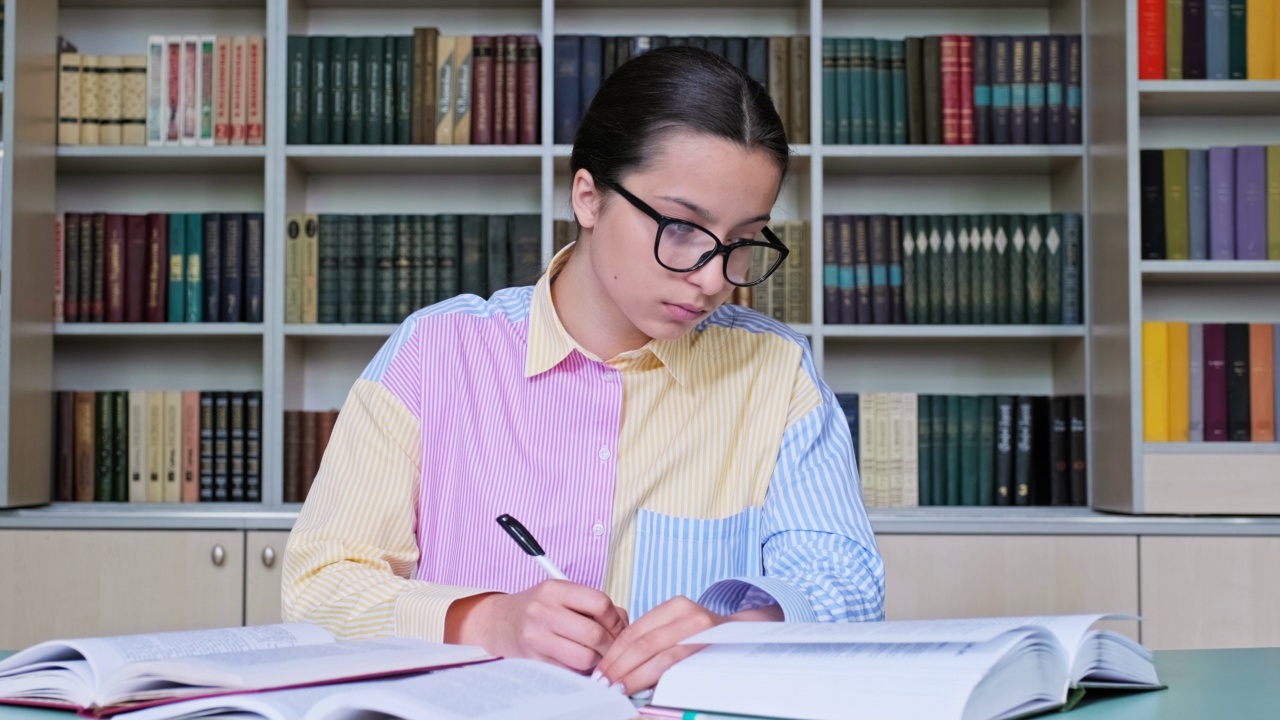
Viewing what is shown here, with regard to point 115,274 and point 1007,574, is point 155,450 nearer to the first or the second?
point 115,274

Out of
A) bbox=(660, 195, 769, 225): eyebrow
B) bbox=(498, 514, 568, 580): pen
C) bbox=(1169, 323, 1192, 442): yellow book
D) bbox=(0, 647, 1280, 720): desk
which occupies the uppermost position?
bbox=(660, 195, 769, 225): eyebrow

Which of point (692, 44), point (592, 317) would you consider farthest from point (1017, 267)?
point (592, 317)

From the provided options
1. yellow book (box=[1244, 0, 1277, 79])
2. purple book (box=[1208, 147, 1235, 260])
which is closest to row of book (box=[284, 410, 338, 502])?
purple book (box=[1208, 147, 1235, 260])

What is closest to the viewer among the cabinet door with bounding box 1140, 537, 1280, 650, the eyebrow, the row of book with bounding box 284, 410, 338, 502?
the eyebrow

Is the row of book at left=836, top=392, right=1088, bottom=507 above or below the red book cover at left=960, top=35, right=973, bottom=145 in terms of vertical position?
below

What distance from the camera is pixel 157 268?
2.61 metres

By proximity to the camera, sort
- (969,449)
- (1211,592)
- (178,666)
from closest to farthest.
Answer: (178,666) < (1211,592) < (969,449)

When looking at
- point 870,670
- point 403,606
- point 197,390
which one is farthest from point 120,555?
point 870,670

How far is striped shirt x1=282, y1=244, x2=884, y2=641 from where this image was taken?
1.30 meters

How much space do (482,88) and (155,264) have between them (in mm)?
813

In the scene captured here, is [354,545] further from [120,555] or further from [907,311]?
[907,311]

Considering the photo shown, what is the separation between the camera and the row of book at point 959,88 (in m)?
2.57

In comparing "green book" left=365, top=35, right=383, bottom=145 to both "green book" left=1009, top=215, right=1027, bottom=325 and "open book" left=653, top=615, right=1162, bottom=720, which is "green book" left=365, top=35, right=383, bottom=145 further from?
"open book" left=653, top=615, right=1162, bottom=720

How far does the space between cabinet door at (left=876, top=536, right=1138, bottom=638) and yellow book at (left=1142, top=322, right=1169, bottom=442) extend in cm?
24
